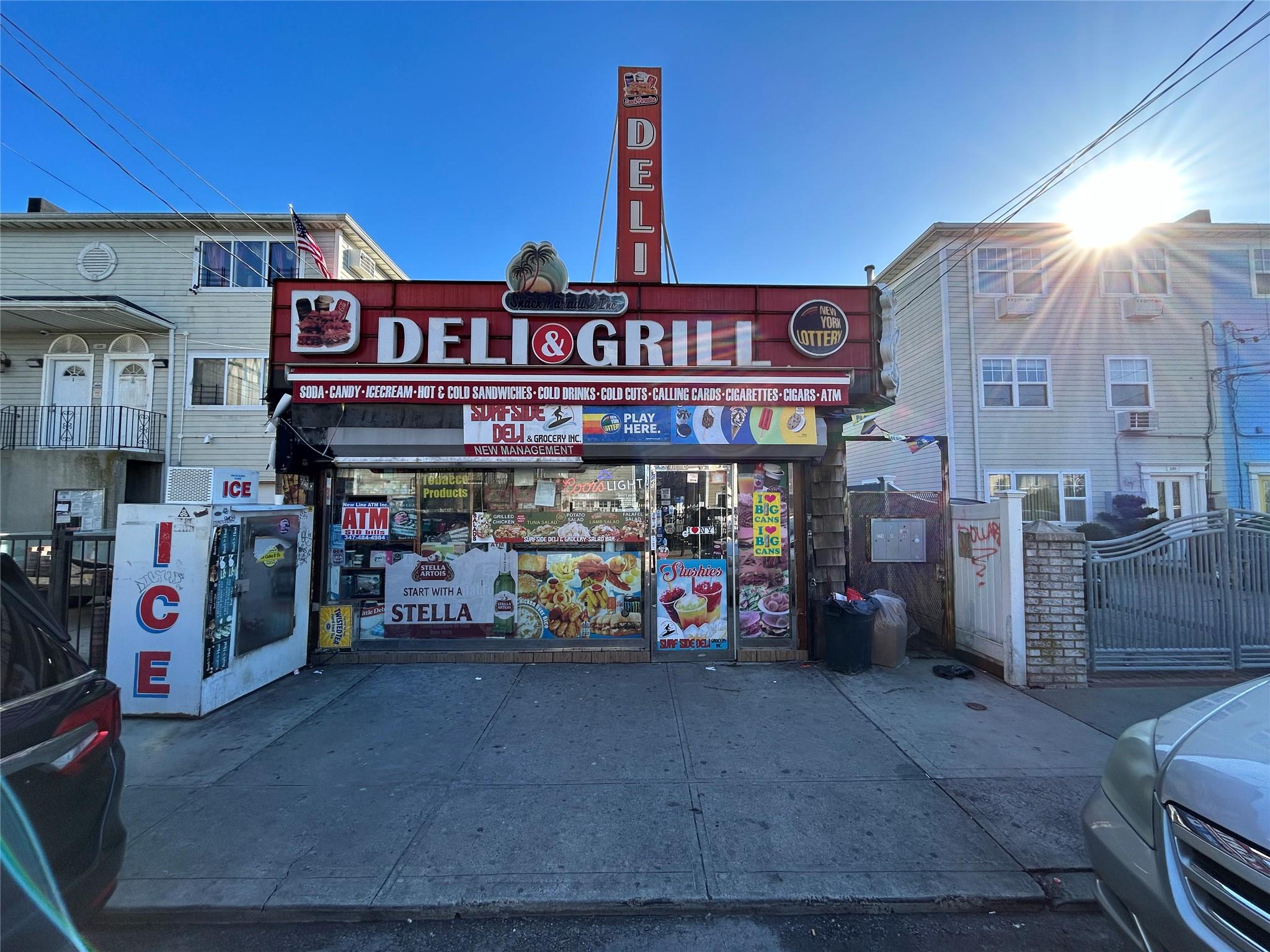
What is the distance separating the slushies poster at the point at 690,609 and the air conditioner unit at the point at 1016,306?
42.1 ft

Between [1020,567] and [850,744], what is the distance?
121 inches

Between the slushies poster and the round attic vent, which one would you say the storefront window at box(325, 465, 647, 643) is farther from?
the round attic vent

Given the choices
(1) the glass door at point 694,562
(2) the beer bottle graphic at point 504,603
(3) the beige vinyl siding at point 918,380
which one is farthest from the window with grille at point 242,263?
(3) the beige vinyl siding at point 918,380

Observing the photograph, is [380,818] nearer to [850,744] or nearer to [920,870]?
[920,870]

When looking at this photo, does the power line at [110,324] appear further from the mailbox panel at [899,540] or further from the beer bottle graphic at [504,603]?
the mailbox panel at [899,540]

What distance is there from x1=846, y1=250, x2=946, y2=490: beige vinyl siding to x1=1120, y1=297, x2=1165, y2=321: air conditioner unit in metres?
4.91

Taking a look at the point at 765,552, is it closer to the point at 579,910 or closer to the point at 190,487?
the point at 579,910

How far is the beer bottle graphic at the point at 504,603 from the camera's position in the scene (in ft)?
22.4

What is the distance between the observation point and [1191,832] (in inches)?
78.3

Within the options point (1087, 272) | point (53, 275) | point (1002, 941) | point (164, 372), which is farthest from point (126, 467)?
point (1087, 272)

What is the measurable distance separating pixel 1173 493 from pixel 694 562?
15790 millimetres

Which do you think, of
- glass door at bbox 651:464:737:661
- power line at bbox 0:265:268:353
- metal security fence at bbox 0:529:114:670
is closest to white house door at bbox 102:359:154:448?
power line at bbox 0:265:268:353

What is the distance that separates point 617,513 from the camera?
6.90m

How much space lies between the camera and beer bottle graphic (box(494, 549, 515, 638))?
22.4 feet
